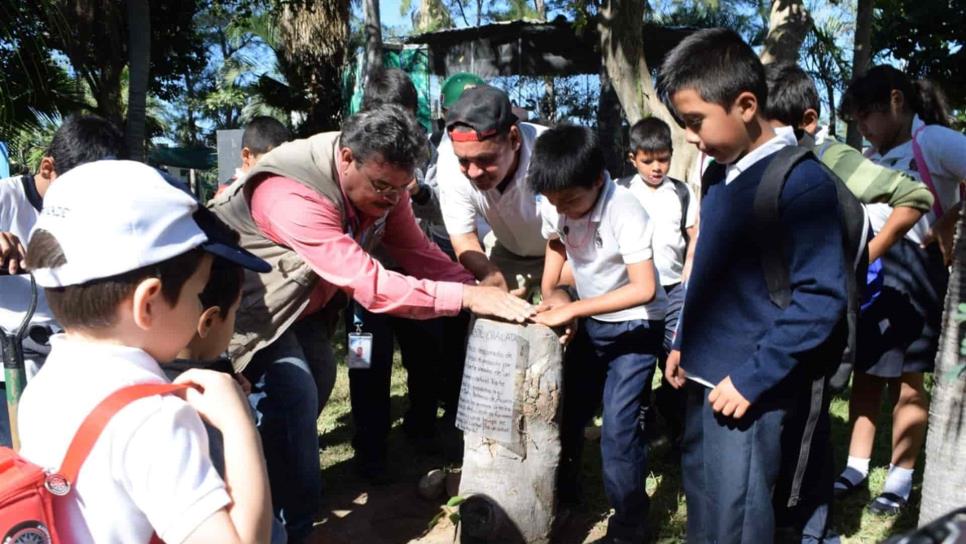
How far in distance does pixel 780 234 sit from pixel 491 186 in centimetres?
142

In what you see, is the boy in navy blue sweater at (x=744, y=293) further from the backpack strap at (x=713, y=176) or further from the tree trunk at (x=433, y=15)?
the tree trunk at (x=433, y=15)

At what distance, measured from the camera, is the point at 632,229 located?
9.77 feet

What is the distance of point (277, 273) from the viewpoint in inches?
111

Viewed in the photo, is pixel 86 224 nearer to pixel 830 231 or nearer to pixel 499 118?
pixel 830 231

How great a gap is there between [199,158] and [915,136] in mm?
29307

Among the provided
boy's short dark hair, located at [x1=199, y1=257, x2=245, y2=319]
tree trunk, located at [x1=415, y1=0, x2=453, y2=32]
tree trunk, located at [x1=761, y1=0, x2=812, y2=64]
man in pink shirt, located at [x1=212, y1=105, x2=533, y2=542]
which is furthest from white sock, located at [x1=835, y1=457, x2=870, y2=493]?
tree trunk, located at [x1=415, y1=0, x2=453, y2=32]

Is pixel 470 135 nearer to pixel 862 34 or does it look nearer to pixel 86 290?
pixel 86 290

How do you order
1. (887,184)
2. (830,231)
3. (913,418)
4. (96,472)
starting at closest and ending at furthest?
1. (96,472)
2. (830,231)
3. (887,184)
4. (913,418)

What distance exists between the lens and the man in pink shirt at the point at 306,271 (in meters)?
2.75

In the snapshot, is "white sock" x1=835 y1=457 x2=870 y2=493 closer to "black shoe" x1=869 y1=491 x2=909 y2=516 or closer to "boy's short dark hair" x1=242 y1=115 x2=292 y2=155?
"black shoe" x1=869 y1=491 x2=909 y2=516

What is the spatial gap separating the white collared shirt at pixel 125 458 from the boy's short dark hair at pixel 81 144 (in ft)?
6.43

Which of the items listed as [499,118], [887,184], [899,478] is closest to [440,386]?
[499,118]

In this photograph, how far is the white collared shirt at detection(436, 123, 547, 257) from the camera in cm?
346

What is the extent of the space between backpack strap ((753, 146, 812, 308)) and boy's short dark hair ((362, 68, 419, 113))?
8.35ft
